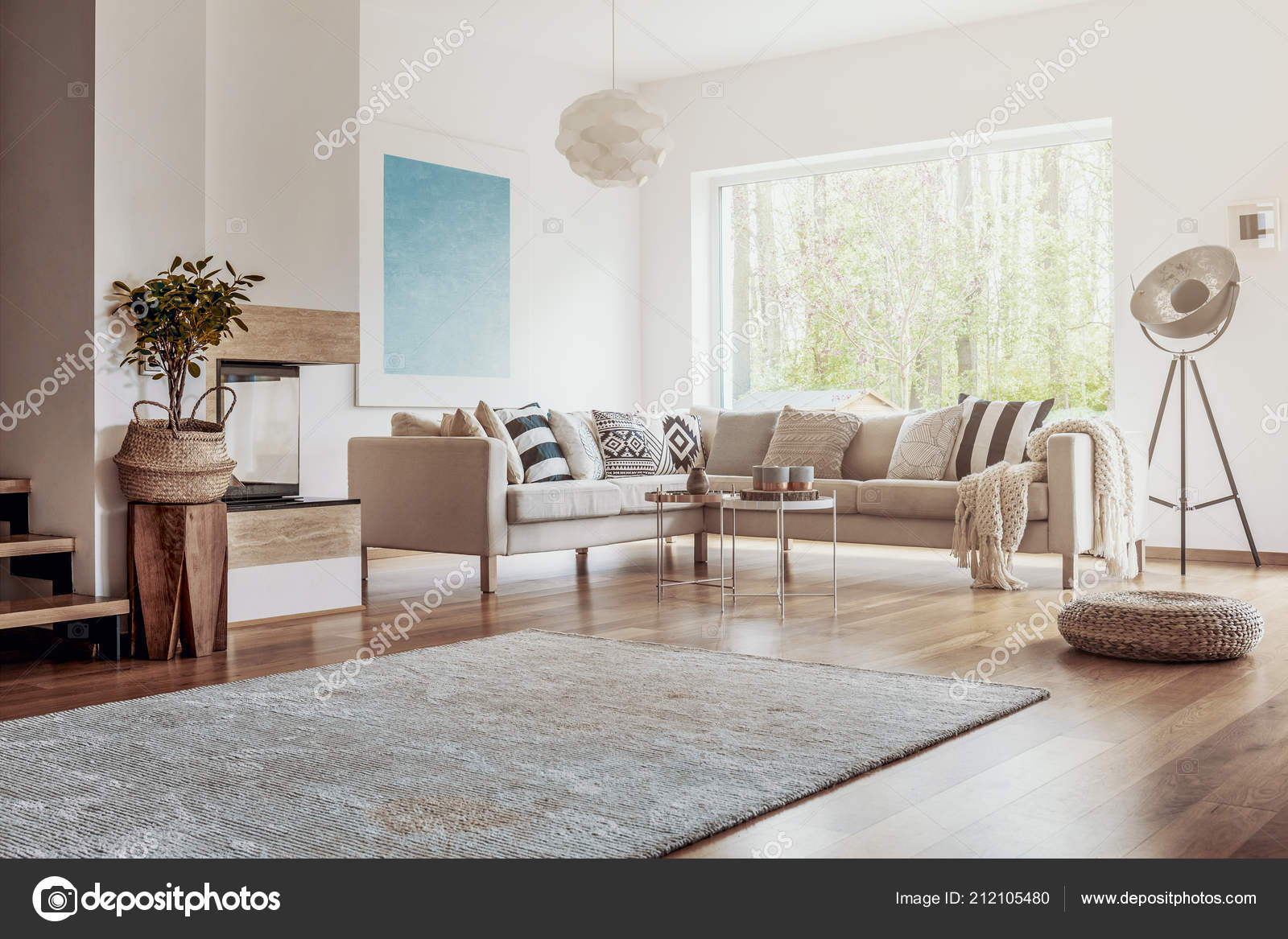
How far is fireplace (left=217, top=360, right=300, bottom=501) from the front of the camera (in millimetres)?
4410

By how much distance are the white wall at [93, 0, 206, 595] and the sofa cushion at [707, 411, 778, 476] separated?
10.6 ft

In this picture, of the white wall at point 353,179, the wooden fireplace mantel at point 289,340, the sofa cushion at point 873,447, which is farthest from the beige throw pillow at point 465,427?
the sofa cushion at point 873,447

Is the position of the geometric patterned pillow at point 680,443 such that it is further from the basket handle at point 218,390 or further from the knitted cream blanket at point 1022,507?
the basket handle at point 218,390

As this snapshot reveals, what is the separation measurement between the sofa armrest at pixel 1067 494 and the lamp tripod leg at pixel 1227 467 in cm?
142

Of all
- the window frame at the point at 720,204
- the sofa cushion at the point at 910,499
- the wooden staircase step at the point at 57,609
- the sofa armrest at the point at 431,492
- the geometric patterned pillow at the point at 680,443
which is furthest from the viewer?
the window frame at the point at 720,204

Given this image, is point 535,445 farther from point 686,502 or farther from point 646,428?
point 686,502

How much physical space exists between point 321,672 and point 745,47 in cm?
552

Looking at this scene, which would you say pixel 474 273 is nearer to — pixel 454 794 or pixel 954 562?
pixel 954 562

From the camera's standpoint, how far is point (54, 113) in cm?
385

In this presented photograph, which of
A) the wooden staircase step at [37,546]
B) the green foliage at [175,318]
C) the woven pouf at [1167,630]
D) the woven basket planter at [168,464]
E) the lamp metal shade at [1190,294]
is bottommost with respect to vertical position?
the woven pouf at [1167,630]

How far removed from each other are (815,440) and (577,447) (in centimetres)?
124

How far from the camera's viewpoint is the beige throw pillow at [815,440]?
6113mm

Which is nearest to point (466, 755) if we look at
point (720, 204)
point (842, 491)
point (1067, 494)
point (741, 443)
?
point (1067, 494)
